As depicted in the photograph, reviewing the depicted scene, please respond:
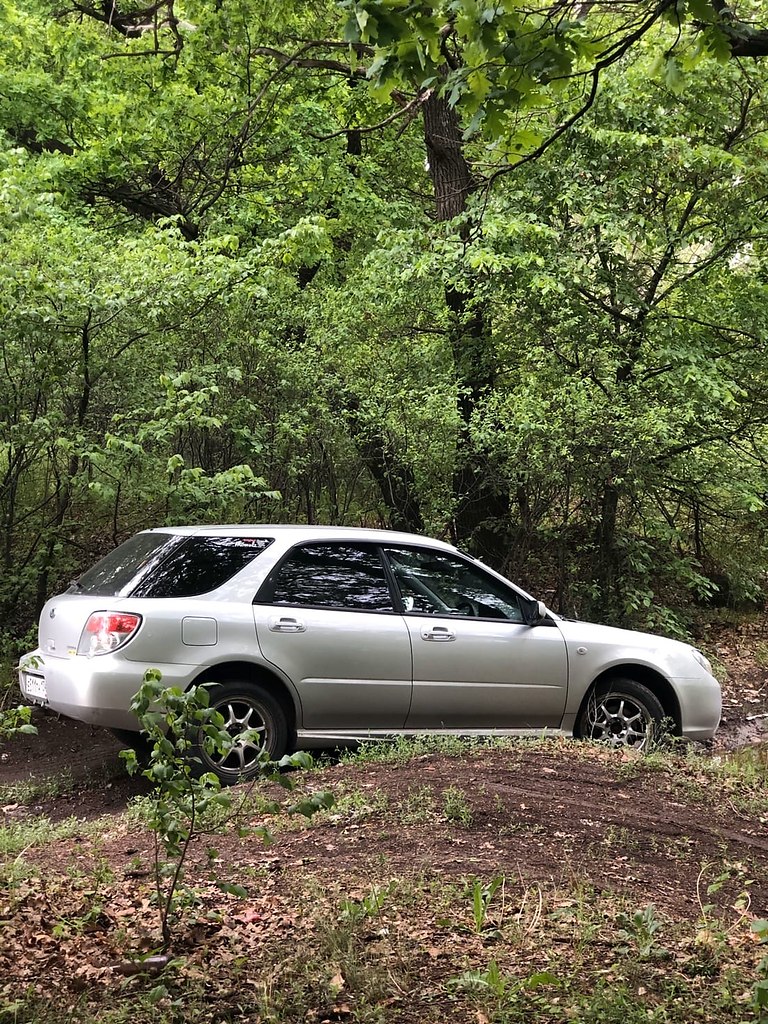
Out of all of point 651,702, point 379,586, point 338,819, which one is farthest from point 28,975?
point 651,702

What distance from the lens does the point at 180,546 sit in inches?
251

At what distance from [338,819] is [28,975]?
1.95 meters

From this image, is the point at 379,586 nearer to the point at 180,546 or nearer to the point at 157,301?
the point at 180,546

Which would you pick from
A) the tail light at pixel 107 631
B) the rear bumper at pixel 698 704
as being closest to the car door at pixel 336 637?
the tail light at pixel 107 631

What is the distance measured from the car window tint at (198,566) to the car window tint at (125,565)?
0.09 metres

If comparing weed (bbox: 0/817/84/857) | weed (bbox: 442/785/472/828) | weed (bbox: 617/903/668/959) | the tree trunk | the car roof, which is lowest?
weed (bbox: 0/817/84/857)

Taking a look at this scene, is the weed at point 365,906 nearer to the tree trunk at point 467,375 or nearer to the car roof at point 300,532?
the car roof at point 300,532

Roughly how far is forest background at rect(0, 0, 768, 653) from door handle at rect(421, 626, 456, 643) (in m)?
2.48

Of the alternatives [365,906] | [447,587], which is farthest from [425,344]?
[365,906]

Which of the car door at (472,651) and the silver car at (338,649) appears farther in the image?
the car door at (472,651)

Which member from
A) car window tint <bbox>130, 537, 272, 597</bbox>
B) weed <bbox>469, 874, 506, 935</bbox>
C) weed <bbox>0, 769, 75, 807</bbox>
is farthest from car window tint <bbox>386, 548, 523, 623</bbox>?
weed <bbox>469, 874, 506, 935</bbox>

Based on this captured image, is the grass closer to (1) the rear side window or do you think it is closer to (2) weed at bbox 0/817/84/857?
(2) weed at bbox 0/817/84/857

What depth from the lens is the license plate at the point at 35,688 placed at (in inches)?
242

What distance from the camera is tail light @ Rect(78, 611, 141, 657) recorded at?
19.2 ft
